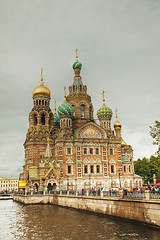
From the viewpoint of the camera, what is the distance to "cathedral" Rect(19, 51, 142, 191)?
46250 millimetres

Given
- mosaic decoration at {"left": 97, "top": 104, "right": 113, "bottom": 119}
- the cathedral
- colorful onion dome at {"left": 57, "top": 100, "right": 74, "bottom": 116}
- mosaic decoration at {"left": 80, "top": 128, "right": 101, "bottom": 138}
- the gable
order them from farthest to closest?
mosaic decoration at {"left": 97, "top": 104, "right": 113, "bottom": 119}, colorful onion dome at {"left": 57, "top": 100, "right": 74, "bottom": 116}, mosaic decoration at {"left": 80, "top": 128, "right": 101, "bottom": 138}, the gable, the cathedral

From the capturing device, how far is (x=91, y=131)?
5184cm

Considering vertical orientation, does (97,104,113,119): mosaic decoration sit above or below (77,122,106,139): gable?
above

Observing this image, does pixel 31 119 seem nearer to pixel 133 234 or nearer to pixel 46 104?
pixel 46 104

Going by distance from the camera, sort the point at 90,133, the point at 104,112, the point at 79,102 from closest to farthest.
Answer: the point at 90,133 → the point at 104,112 → the point at 79,102

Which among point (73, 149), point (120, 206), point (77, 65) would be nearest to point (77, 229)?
point (120, 206)

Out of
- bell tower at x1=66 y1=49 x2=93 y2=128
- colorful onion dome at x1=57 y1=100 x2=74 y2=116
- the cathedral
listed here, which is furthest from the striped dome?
colorful onion dome at x1=57 y1=100 x2=74 y2=116

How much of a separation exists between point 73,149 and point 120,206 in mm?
27547

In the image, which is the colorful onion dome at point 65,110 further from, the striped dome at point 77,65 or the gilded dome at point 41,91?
the striped dome at point 77,65

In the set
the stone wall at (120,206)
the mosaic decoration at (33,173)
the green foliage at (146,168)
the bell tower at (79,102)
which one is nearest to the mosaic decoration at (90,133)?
the bell tower at (79,102)

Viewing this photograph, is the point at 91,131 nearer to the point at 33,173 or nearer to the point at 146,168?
the point at 33,173

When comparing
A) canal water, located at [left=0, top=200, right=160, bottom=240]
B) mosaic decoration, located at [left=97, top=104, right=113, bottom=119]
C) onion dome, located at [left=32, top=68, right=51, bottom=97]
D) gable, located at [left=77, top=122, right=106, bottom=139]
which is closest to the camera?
canal water, located at [left=0, top=200, right=160, bottom=240]

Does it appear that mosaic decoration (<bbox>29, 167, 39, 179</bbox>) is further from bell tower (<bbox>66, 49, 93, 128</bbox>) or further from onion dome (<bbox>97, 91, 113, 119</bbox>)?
onion dome (<bbox>97, 91, 113, 119</bbox>)

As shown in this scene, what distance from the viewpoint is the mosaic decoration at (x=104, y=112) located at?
55562mm
